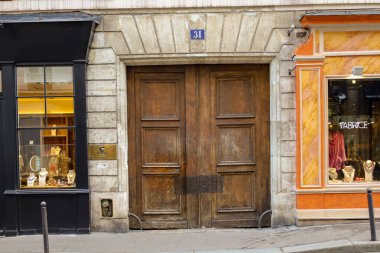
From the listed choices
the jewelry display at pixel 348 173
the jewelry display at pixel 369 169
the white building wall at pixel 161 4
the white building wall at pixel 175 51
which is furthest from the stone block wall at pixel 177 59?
the jewelry display at pixel 369 169

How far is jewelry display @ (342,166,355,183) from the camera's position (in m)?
9.81

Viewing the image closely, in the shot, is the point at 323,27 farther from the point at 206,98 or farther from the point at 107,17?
the point at 107,17

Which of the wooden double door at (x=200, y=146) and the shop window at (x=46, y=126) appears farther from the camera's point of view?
the wooden double door at (x=200, y=146)

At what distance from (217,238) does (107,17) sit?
14.7 ft

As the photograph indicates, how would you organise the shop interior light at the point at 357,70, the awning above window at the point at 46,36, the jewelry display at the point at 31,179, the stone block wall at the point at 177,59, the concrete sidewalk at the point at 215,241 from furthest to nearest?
1. the jewelry display at the point at 31,179
2. the stone block wall at the point at 177,59
3. the shop interior light at the point at 357,70
4. the awning above window at the point at 46,36
5. the concrete sidewalk at the point at 215,241

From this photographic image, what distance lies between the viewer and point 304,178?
9484 millimetres

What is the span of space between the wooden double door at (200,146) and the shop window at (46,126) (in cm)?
116

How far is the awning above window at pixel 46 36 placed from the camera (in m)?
9.22

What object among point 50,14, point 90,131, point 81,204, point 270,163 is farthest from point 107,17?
point 270,163

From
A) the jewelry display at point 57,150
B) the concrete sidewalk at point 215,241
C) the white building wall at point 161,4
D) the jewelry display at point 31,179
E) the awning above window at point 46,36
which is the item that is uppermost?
the white building wall at point 161,4

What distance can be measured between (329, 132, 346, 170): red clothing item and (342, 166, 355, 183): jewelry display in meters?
0.11

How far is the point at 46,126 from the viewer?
32.1 ft

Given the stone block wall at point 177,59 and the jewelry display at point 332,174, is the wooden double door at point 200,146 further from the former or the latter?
the jewelry display at point 332,174

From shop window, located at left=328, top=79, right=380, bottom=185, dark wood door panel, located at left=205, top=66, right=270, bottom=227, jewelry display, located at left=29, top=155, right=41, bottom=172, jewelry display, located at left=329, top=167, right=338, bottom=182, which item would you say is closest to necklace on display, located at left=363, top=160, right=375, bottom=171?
shop window, located at left=328, top=79, right=380, bottom=185
